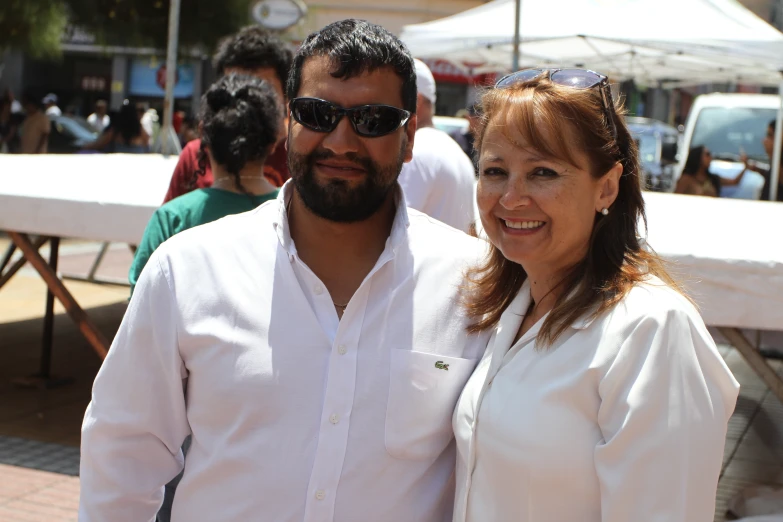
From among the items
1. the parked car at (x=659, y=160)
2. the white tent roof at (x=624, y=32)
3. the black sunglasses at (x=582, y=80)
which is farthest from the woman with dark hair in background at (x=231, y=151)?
the parked car at (x=659, y=160)

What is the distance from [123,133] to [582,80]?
1260 centimetres

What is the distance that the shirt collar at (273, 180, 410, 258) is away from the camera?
215cm

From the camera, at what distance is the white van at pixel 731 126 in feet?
39.8

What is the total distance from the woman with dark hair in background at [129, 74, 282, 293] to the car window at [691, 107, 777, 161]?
9.33 metres

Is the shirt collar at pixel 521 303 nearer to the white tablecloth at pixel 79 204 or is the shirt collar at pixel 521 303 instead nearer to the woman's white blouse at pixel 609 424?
the woman's white blouse at pixel 609 424

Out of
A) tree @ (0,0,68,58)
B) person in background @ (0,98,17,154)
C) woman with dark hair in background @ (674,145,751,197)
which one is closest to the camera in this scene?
woman with dark hair in background @ (674,145,751,197)

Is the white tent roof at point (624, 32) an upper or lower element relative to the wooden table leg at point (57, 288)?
upper

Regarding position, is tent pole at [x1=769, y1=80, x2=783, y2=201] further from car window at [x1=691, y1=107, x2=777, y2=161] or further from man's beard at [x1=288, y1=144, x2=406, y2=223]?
man's beard at [x1=288, y1=144, x2=406, y2=223]

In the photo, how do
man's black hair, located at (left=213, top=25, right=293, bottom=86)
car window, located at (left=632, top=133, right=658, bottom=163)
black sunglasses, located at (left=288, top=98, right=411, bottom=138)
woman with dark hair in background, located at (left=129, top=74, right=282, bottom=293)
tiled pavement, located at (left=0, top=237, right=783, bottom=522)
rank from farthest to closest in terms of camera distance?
car window, located at (left=632, top=133, right=658, bottom=163) → tiled pavement, located at (left=0, top=237, right=783, bottom=522) → man's black hair, located at (left=213, top=25, right=293, bottom=86) → woman with dark hair in background, located at (left=129, top=74, right=282, bottom=293) → black sunglasses, located at (left=288, top=98, right=411, bottom=138)

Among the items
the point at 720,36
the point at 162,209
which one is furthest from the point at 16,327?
the point at 720,36

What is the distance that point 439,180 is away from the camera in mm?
5062

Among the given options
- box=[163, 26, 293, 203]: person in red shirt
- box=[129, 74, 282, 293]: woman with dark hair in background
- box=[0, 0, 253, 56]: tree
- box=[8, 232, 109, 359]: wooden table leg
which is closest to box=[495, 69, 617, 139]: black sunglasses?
box=[129, 74, 282, 293]: woman with dark hair in background

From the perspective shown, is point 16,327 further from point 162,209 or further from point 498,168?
point 498,168

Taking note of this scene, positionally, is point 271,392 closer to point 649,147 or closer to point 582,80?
point 582,80
